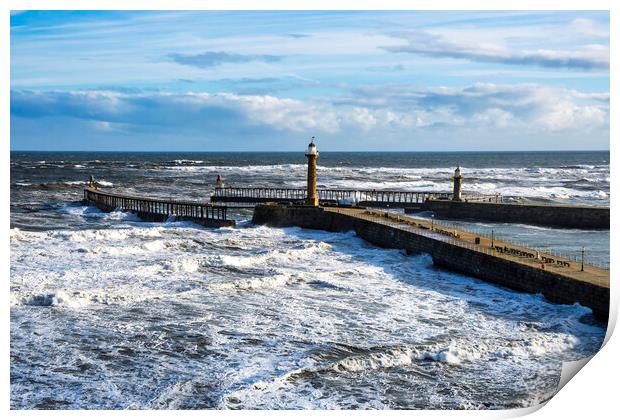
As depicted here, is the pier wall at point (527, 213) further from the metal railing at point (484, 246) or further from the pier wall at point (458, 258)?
the pier wall at point (458, 258)

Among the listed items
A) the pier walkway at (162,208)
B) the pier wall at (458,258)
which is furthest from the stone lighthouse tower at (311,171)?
the pier walkway at (162,208)

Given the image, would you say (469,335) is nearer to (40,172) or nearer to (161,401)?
(161,401)

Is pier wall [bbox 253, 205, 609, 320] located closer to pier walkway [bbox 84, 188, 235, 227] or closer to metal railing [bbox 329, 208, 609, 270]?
metal railing [bbox 329, 208, 609, 270]

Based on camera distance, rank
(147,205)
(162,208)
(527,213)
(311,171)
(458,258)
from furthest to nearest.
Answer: (147,205) → (162,208) → (527,213) → (311,171) → (458,258)

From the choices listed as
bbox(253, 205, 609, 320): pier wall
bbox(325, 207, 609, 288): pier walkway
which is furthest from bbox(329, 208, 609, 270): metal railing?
bbox(253, 205, 609, 320): pier wall

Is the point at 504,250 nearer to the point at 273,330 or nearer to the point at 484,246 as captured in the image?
the point at 484,246

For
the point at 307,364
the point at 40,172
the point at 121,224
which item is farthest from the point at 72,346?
the point at 40,172

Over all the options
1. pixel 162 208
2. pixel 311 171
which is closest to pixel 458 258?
pixel 311 171
